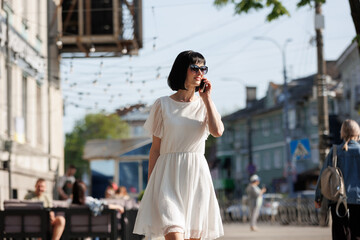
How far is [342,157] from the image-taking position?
10039 millimetres

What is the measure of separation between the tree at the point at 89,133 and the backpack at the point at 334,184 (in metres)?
115

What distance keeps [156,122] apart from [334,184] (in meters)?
3.95

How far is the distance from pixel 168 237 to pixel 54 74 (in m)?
26.9

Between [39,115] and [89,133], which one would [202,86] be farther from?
[89,133]

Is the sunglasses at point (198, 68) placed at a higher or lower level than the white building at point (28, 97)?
lower

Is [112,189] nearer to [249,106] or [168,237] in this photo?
[168,237]

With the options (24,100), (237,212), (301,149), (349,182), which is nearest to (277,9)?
(349,182)

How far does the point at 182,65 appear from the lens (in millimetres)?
6402

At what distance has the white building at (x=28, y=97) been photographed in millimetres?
23094

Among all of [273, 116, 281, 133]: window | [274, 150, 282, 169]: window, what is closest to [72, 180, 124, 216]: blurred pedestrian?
[273, 116, 281, 133]: window

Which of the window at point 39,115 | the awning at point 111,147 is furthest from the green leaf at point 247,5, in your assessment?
the awning at point 111,147

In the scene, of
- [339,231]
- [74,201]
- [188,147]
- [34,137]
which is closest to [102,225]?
[74,201]

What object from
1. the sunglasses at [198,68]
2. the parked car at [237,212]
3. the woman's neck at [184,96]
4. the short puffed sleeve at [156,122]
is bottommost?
the parked car at [237,212]

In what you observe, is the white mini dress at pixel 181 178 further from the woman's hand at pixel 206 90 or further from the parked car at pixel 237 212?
the parked car at pixel 237 212
